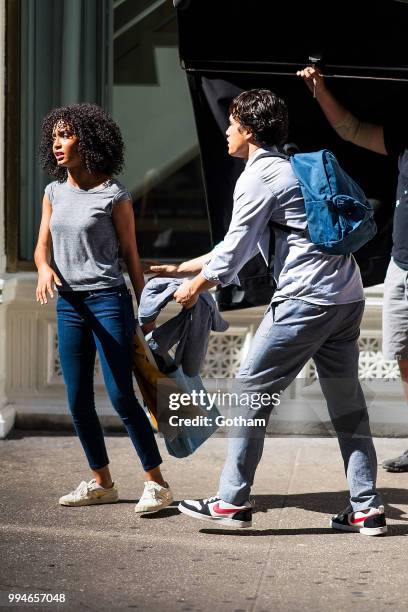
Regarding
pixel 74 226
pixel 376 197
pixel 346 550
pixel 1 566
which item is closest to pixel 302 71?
pixel 376 197

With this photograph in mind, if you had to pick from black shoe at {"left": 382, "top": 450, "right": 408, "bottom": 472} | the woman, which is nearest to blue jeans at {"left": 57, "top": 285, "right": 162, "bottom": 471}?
the woman

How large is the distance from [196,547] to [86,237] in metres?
1.47

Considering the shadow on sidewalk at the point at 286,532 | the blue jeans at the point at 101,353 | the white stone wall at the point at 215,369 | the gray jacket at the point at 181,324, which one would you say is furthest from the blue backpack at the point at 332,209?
the white stone wall at the point at 215,369

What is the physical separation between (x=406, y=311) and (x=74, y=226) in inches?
69.8

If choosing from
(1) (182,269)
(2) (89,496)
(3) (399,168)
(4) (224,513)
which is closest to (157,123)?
(3) (399,168)

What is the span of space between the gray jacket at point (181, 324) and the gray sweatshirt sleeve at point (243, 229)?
306 millimetres

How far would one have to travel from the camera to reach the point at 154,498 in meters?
5.55

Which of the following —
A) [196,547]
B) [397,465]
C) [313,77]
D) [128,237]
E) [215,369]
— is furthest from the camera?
Answer: [215,369]

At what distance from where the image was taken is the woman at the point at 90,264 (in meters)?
5.45

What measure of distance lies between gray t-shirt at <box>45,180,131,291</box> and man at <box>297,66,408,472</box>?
1062mm

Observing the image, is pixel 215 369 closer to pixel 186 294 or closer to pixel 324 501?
pixel 324 501

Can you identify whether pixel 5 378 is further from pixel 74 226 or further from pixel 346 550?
pixel 346 550

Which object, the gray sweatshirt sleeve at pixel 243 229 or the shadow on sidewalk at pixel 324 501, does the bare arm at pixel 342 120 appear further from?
the shadow on sidewalk at pixel 324 501

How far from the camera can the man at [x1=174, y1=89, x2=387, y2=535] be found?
16.5 ft
